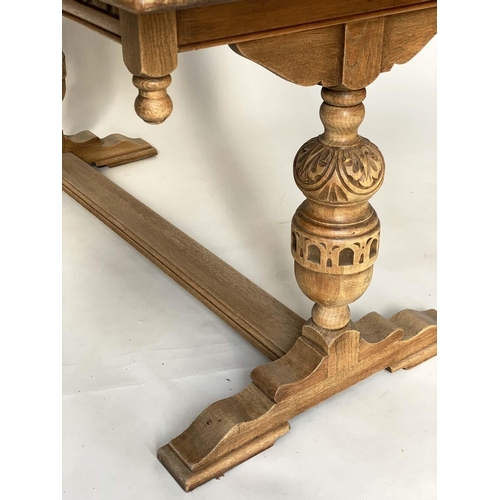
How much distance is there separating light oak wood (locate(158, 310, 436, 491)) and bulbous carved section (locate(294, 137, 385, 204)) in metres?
0.29

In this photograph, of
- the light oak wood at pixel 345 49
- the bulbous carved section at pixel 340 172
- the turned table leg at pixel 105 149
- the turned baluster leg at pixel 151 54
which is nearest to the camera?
the turned baluster leg at pixel 151 54

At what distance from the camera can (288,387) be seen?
1463mm

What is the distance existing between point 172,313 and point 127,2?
1.05 metres

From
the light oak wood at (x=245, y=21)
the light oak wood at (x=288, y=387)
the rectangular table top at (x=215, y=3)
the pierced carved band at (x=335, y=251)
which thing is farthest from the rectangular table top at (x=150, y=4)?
the light oak wood at (x=288, y=387)

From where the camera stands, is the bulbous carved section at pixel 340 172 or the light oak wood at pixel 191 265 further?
the light oak wood at pixel 191 265

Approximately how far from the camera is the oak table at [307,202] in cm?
108

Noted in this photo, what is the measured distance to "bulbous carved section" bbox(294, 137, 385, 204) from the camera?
52.7 inches

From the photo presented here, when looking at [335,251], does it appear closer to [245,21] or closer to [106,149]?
[245,21]

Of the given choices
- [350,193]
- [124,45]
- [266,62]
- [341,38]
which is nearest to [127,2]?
[124,45]

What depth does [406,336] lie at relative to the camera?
1646 mm

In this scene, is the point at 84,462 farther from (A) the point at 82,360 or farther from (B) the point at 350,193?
(B) the point at 350,193

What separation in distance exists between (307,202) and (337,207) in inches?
2.9

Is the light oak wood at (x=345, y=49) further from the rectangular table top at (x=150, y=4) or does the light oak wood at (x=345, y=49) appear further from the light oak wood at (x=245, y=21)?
the rectangular table top at (x=150, y=4)

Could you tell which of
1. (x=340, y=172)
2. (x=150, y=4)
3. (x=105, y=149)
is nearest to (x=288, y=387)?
(x=340, y=172)
